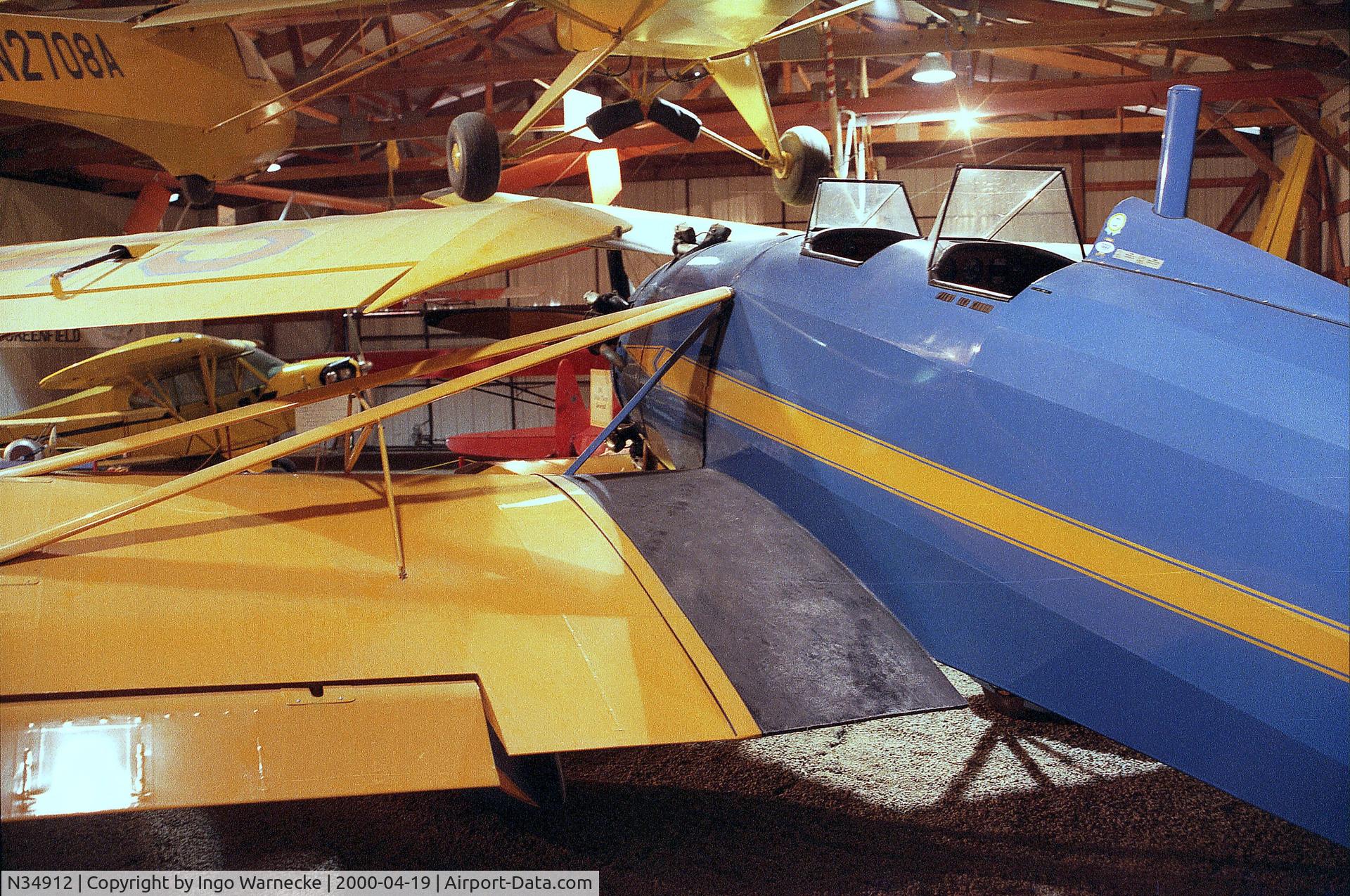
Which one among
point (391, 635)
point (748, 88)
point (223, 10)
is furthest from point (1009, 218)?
point (223, 10)

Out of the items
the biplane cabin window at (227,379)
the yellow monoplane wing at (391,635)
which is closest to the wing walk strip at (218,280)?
the yellow monoplane wing at (391,635)

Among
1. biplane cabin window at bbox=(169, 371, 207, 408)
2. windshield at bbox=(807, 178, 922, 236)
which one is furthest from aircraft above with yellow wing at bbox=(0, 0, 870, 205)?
biplane cabin window at bbox=(169, 371, 207, 408)

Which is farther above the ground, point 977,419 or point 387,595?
point 977,419

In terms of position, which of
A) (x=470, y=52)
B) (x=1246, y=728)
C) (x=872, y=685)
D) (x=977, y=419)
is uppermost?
(x=470, y=52)

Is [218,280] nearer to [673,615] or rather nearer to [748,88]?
[673,615]

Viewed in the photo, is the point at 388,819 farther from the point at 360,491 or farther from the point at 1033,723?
the point at 1033,723

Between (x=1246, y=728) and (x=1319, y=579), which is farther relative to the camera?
(x=1246, y=728)

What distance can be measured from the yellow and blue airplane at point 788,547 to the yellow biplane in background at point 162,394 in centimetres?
653

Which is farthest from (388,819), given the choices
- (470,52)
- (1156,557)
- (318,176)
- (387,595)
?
(470,52)

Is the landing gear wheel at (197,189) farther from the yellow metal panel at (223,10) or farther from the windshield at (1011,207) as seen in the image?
the windshield at (1011,207)

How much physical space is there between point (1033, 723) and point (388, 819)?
8.74 ft

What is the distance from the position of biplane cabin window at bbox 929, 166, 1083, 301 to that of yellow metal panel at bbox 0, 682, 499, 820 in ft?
6.40

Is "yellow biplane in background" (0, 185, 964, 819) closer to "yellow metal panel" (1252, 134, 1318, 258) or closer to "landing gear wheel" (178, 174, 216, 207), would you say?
"yellow metal panel" (1252, 134, 1318, 258)

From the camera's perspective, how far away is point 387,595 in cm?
263
